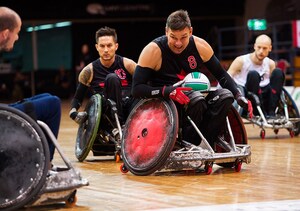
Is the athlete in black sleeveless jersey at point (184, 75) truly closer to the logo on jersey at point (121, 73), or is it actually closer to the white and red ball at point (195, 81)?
the white and red ball at point (195, 81)

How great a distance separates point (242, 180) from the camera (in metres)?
5.82

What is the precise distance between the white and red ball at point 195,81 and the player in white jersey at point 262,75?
317 cm

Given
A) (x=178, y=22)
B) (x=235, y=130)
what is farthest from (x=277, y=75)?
(x=178, y=22)

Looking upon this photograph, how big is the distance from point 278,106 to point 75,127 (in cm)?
361

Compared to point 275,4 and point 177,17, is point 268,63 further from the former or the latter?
point 275,4

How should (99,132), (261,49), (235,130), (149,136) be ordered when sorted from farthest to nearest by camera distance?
(261,49) → (99,132) → (235,130) → (149,136)

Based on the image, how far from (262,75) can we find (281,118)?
54 centimetres

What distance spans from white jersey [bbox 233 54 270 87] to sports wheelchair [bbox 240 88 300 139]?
0.80ft

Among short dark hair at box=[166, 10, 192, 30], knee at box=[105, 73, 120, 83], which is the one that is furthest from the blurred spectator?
short dark hair at box=[166, 10, 192, 30]

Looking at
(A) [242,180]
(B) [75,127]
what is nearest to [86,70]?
(A) [242,180]

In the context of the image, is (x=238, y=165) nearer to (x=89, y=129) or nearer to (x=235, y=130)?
(x=235, y=130)

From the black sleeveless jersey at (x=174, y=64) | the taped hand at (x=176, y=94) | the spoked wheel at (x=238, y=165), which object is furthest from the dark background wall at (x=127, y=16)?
Answer: the taped hand at (x=176, y=94)

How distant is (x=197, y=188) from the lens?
213 inches

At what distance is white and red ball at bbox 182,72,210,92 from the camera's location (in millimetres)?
6238
